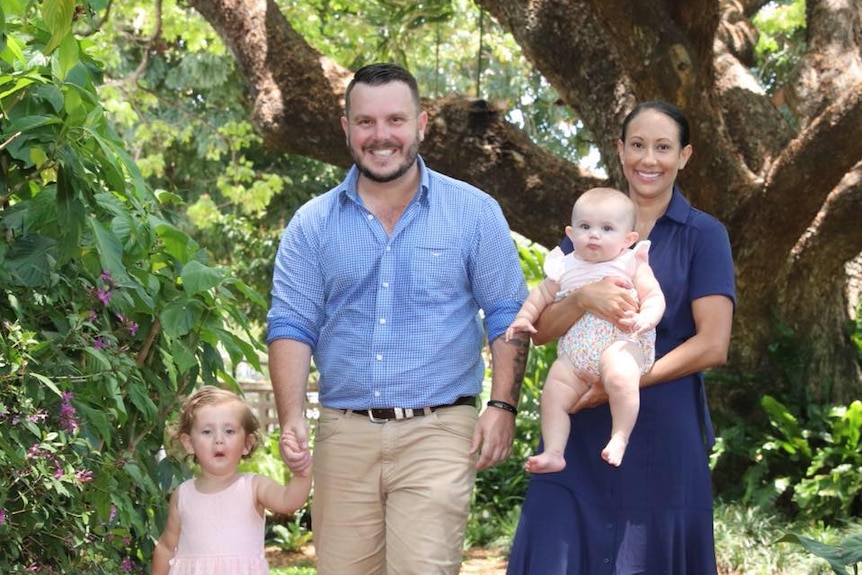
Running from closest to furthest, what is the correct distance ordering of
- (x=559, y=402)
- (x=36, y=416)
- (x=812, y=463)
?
(x=36, y=416)
(x=559, y=402)
(x=812, y=463)

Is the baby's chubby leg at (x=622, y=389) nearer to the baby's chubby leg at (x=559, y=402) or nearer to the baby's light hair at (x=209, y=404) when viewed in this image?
the baby's chubby leg at (x=559, y=402)

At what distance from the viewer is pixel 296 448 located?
157 inches

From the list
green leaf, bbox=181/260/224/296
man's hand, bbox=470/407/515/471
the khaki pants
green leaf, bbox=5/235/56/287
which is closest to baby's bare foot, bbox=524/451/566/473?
man's hand, bbox=470/407/515/471

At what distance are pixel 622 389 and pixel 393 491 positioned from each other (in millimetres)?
918

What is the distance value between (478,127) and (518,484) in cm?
395

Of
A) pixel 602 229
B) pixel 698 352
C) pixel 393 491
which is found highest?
pixel 602 229

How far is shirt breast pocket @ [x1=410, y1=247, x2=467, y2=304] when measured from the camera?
4223 millimetres

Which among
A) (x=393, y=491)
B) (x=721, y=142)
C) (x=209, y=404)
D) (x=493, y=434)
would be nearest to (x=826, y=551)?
(x=493, y=434)

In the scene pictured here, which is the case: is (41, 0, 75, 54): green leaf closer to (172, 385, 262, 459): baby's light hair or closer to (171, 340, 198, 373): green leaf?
(171, 340, 198, 373): green leaf

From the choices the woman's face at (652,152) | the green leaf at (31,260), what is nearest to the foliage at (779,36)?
the woman's face at (652,152)

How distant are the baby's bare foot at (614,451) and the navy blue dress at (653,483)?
29 centimetres

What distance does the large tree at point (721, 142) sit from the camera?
7941 millimetres

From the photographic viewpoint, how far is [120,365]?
3.75 meters

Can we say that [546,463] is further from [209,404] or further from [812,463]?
[812,463]
